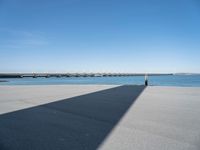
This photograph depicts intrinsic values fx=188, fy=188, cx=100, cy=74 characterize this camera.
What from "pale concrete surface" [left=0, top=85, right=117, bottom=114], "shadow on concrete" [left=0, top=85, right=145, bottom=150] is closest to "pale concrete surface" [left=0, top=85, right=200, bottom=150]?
"shadow on concrete" [left=0, top=85, right=145, bottom=150]

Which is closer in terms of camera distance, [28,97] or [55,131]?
[55,131]

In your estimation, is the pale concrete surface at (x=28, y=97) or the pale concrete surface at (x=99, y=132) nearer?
the pale concrete surface at (x=99, y=132)

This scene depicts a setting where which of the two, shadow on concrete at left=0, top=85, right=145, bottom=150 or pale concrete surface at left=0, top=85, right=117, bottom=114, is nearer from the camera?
shadow on concrete at left=0, top=85, right=145, bottom=150

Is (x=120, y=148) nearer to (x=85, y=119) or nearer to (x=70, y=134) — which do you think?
(x=70, y=134)

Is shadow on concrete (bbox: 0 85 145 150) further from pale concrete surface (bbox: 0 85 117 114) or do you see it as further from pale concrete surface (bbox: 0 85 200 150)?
pale concrete surface (bbox: 0 85 117 114)

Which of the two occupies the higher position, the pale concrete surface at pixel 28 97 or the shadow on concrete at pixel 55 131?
the pale concrete surface at pixel 28 97

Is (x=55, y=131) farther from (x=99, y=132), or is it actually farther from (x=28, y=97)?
(x=28, y=97)

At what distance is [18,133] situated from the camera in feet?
11.0

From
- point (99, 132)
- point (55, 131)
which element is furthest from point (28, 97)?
point (99, 132)

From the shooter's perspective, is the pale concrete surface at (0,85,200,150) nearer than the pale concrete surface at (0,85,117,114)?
Yes

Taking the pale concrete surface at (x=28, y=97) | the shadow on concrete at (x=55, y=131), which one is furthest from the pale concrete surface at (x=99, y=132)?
the pale concrete surface at (x=28, y=97)

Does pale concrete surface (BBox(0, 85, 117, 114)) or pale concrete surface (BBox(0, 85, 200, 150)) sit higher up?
pale concrete surface (BBox(0, 85, 117, 114))

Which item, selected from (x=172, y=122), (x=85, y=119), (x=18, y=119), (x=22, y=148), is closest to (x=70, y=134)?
(x=22, y=148)

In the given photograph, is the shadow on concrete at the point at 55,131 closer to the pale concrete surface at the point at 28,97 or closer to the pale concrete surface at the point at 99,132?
the pale concrete surface at the point at 99,132
